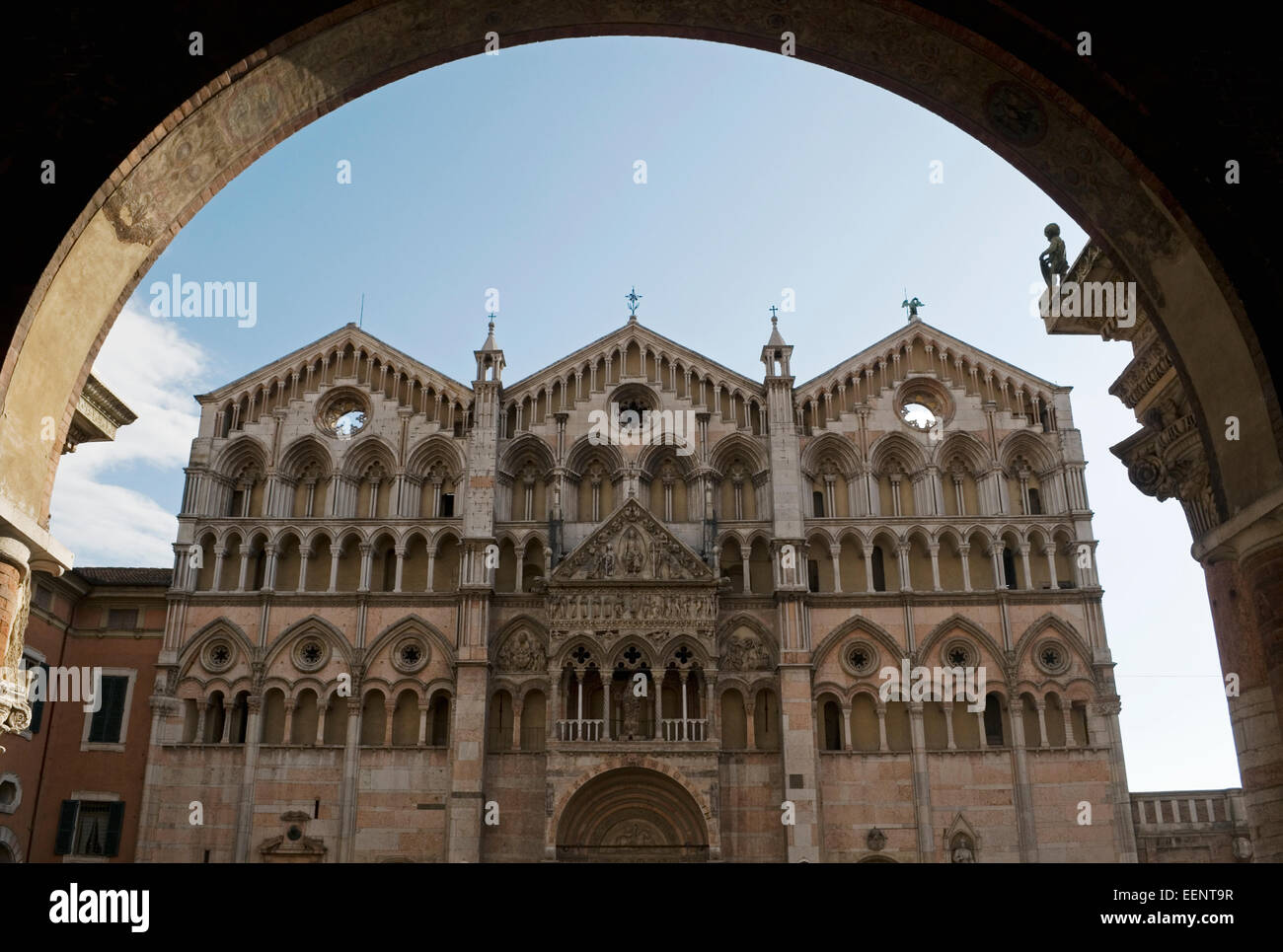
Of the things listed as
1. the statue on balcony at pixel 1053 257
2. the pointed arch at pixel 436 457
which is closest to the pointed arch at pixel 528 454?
the pointed arch at pixel 436 457

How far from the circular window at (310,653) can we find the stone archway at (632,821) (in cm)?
932

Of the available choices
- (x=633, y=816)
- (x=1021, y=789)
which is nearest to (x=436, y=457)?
(x=633, y=816)

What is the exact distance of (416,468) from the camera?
36406 mm

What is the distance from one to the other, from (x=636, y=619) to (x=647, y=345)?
408 inches

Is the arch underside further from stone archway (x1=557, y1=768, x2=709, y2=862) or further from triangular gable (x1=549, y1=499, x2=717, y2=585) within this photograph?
stone archway (x1=557, y1=768, x2=709, y2=862)

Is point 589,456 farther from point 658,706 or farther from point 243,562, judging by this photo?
point 243,562

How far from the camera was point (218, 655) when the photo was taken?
33.9m

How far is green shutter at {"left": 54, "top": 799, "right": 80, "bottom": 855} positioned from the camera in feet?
102

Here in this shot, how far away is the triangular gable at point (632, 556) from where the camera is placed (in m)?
33.5

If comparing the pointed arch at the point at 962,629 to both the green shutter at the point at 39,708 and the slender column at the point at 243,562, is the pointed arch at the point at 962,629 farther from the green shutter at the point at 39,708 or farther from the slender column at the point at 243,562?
the green shutter at the point at 39,708
